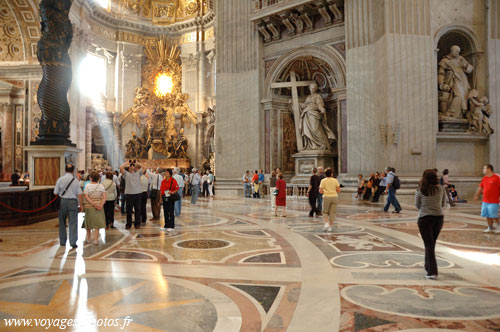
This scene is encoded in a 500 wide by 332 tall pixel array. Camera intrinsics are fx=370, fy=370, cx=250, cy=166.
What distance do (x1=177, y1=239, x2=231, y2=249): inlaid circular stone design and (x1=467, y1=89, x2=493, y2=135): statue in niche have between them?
1232 cm

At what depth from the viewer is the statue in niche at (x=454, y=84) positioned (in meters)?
14.1

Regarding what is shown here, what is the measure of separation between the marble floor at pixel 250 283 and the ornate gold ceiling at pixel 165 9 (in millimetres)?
28766

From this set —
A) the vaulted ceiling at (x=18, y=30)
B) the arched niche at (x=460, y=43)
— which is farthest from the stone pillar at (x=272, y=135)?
the vaulted ceiling at (x=18, y=30)

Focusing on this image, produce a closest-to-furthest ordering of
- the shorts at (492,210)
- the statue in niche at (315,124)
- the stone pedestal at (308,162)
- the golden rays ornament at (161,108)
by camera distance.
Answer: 1. the shorts at (492,210)
2. the stone pedestal at (308,162)
3. the statue in niche at (315,124)
4. the golden rays ornament at (161,108)

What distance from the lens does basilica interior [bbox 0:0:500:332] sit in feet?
10.6

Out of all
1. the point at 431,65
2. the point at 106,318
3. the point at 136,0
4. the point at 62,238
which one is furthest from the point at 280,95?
the point at 136,0

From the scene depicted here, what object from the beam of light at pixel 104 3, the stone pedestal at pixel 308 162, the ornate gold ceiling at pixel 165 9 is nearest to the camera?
the stone pedestal at pixel 308 162

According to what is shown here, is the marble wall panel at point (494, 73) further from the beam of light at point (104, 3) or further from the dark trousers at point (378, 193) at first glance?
the beam of light at point (104, 3)

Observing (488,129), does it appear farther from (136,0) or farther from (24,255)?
(136,0)

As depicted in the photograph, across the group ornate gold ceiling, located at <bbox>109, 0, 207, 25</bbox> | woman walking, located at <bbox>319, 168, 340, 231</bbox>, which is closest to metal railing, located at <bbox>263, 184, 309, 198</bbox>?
woman walking, located at <bbox>319, 168, 340, 231</bbox>

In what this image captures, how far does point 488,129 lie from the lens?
13.9 m

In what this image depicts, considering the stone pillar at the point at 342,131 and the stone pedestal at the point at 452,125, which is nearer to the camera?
the stone pedestal at the point at 452,125

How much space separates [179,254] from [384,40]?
11.8 m

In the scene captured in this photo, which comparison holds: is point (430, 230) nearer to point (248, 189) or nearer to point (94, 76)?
point (248, 189)
